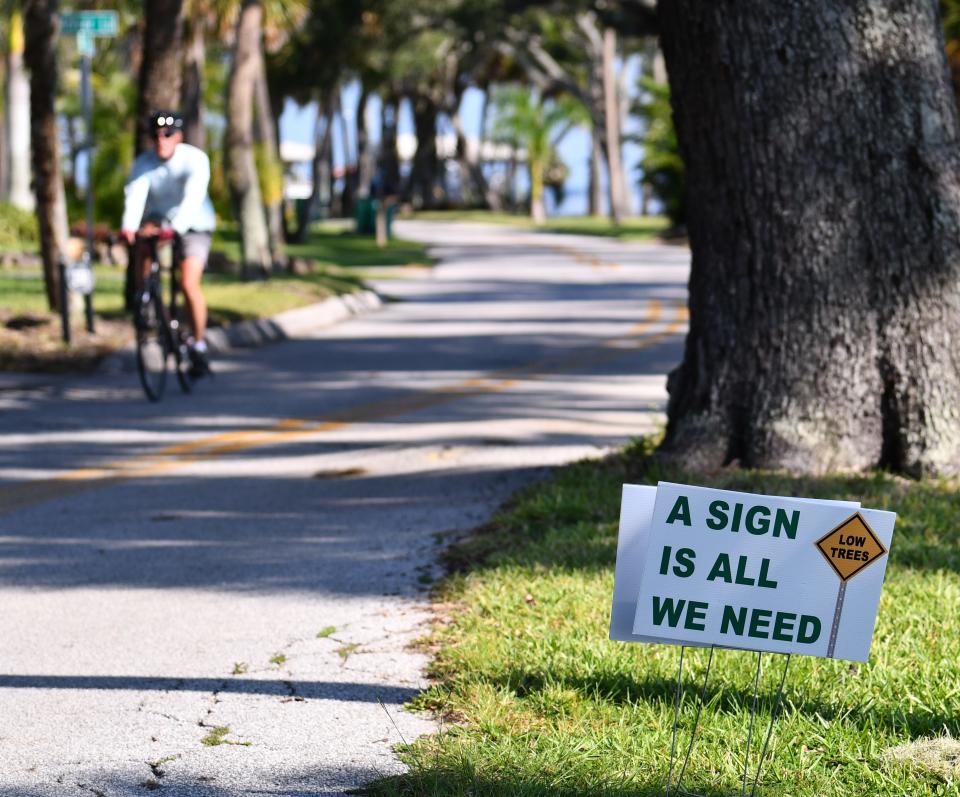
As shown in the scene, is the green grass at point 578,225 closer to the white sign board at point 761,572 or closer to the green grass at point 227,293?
the green grass at point 227,293

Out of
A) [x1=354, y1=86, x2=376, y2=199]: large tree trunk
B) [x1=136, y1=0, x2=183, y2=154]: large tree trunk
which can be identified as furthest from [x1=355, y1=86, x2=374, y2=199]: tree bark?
[x1=136, y1=0, x2=183, y2=154]: large tree trunk

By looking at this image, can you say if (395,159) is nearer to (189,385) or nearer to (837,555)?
(189,385)

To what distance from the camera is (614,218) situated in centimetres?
5750

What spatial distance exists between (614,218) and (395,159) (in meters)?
21.6

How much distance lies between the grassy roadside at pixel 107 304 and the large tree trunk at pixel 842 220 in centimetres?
779

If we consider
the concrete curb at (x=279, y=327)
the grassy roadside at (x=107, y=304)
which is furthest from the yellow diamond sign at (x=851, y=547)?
the grassy roadside at (x=107, y=304)

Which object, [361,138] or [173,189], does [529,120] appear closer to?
[361,138]

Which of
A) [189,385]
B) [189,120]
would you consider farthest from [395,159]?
[189,385]

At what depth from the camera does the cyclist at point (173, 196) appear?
11031mm

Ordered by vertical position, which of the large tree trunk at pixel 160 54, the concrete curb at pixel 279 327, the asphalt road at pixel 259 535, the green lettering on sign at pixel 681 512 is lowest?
the asphalt road at pixel 259 535

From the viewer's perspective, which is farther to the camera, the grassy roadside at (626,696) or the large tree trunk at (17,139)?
the large tree trunk at (17,139)

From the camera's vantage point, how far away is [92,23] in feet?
48.0

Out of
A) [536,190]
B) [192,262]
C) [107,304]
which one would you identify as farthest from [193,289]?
[536,190]

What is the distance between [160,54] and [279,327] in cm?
324
